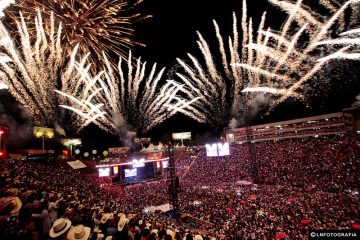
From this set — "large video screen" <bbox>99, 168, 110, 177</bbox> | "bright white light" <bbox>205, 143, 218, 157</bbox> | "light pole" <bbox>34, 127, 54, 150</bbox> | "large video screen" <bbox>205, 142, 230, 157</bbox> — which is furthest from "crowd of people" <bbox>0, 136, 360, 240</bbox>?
"light pole" <bbox>34, 127, 54, 150</bbox>

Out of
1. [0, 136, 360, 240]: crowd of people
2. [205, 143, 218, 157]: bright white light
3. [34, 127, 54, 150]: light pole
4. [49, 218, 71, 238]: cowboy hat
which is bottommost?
[0, 136, 360, 240]: crowd of people

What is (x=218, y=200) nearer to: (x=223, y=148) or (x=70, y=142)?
(x=223, y=148)

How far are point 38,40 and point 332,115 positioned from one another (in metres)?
36.1

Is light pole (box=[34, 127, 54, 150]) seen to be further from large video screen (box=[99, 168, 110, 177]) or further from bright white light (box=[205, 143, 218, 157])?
bright white light (box=[205, 143, 218, 157])

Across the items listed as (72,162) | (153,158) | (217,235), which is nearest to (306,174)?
(217,235)

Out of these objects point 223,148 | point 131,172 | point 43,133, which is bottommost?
point 131,172

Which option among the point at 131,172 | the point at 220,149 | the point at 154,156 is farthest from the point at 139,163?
the point at 220,149

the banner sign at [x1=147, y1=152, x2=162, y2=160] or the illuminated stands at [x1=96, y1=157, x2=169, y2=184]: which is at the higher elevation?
the banner sign at [x1=147, y1=152, x2=162, y2=160]

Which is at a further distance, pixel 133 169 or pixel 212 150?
pixel 133 169

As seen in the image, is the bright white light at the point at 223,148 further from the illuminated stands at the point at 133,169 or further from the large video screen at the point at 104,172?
the large video screen at the point at 104,172

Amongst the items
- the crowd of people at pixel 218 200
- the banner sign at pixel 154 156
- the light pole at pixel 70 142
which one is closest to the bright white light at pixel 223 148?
the crowd of people at pixel 218 200

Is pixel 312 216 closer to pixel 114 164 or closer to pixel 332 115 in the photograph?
pixel 332 115

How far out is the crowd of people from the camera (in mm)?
6227

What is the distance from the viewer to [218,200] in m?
21.9
